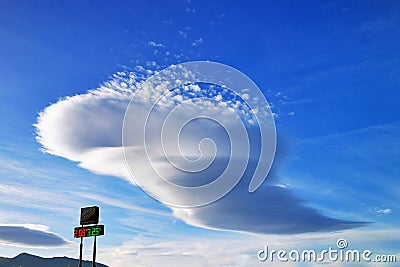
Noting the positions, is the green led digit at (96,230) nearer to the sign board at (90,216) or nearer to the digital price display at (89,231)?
the digital price display at (89,231)

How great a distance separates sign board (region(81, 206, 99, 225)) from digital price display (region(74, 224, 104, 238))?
62 cm

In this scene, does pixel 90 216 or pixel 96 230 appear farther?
pixel 90 216

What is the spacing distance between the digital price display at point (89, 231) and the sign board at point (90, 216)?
62 centimetres

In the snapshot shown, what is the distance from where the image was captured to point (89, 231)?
2247 inches

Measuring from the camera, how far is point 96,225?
187ft

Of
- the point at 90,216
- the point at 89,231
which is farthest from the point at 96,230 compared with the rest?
the point at 90,216

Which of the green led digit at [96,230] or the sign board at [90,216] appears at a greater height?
the sign board at [90,216]

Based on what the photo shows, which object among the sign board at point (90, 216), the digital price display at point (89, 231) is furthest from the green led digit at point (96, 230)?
the sign board at point (90, 216)

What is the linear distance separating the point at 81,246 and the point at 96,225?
4.39 metres

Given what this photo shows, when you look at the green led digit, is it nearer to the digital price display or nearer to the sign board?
the digital price display

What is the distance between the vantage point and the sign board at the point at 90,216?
57.3 m

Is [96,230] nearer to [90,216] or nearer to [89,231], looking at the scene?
[89,231]

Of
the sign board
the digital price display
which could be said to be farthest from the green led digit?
the sign board

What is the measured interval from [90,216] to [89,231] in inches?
71.7
